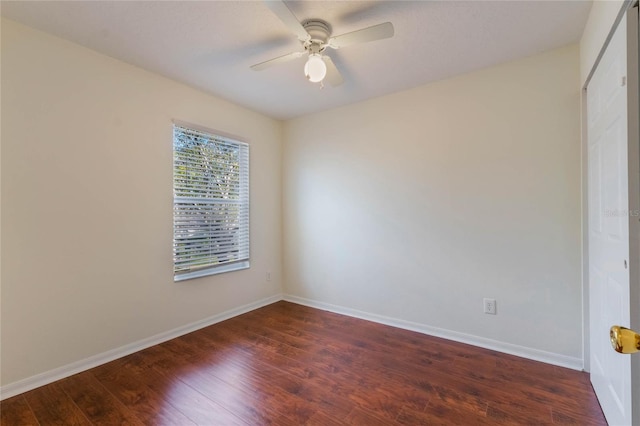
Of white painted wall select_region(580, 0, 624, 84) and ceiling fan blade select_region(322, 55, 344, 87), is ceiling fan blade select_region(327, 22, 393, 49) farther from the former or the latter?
white painted wall select_region(580, 0, 624, 84)

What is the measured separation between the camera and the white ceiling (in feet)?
5.76

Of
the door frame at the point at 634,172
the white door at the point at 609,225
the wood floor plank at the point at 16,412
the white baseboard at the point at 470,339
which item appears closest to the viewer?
the door frame at the point at 634,172

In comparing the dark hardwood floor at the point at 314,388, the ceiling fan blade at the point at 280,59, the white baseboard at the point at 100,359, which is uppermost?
the ceiling fan blade at the point at 280,59

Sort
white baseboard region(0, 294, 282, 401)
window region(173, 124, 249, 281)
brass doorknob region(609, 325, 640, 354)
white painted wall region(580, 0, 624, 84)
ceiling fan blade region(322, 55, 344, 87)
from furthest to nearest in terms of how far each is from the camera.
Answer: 1. window region(173, 124, 249, 281)
2. ceiling fan blade region(322, 55, 344, 87)
3. white baseboard region(0, 294, 282, 401)
4. white painted wall region(580, 0, 624, 84)
5. brass doorknob region(609, 325, 640, 354)

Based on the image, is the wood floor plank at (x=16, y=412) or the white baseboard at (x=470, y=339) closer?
the wood floor plank at (x=16, y=412)

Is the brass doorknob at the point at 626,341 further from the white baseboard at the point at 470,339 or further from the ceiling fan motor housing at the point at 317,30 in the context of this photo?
the ceiling fan motor housing at the point at 317,30

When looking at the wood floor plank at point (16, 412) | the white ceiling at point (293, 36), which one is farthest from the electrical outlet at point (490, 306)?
the wood floor plank at point (16, 412)

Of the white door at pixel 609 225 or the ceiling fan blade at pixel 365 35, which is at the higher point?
the ceiling fan blade at pixel 365 35

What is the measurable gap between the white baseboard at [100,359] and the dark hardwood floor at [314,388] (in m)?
0.06

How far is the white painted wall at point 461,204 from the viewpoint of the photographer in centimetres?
218

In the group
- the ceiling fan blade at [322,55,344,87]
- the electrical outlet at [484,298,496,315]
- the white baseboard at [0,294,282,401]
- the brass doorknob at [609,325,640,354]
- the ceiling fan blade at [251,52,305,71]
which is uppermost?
the ceiling fan blade at [251,52,305,71]

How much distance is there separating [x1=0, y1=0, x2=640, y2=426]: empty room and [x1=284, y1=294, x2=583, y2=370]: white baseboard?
0.06 ft

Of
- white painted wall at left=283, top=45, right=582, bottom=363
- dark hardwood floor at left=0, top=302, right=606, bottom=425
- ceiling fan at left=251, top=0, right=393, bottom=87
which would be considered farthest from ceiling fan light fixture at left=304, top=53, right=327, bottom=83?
dark hardwood floor at left=0, top=302, right=606, bottom=425

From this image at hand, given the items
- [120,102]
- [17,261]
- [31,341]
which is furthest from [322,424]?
[120,102]
